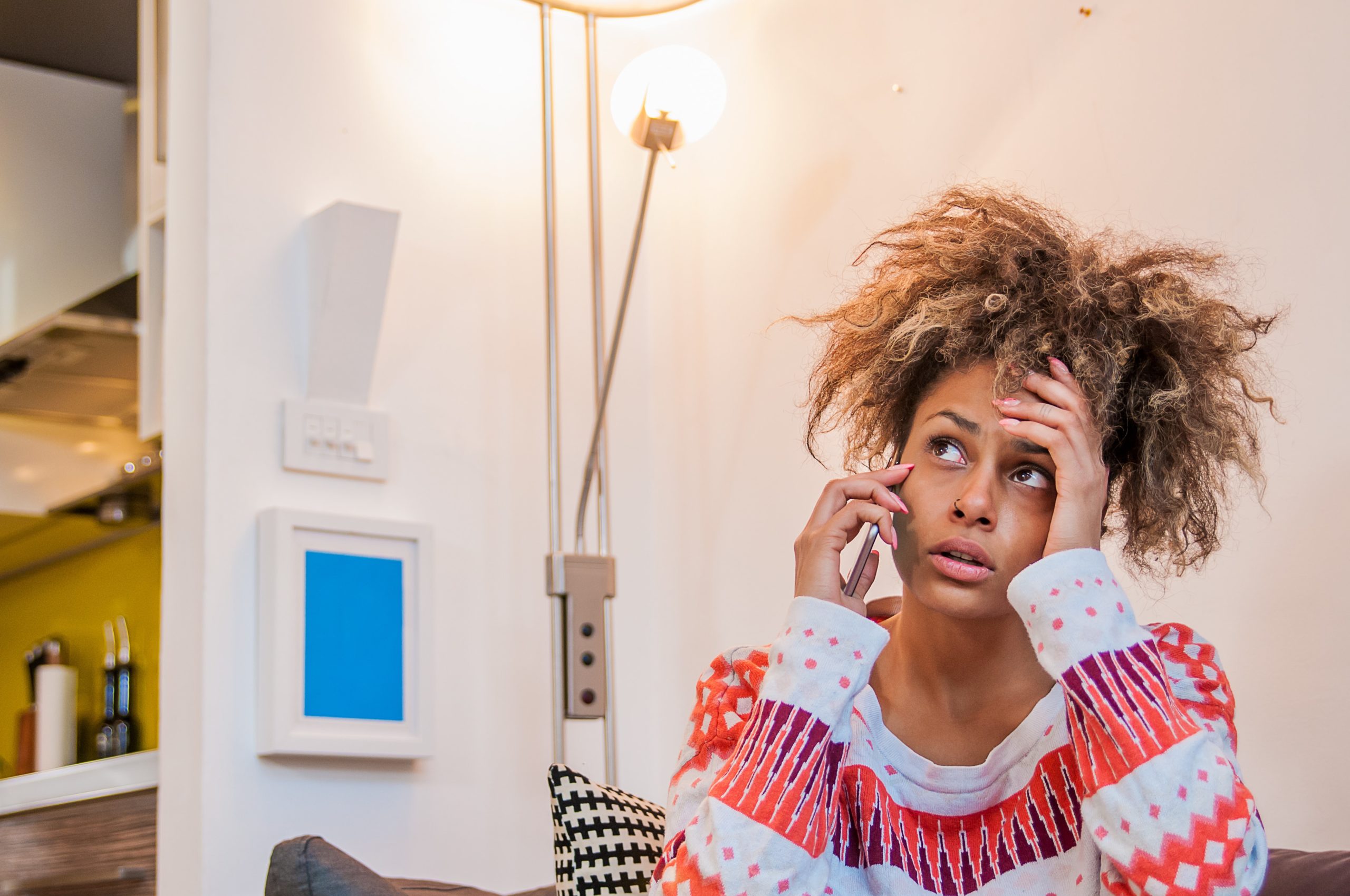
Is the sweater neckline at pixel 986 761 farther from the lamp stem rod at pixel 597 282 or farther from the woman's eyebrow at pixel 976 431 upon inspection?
the lamp stem rod at pixel 597 282

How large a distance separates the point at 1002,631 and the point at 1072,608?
0.59 ft

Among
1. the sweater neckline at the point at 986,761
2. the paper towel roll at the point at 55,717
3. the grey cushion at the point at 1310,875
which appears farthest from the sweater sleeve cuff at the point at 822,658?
the paper towel roll at the point at 55,717

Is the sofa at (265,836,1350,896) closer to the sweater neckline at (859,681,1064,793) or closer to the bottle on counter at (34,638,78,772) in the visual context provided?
the sweater neckline at (859,681,1064,793)

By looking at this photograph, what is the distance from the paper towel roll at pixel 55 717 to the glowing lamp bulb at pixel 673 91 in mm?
2045

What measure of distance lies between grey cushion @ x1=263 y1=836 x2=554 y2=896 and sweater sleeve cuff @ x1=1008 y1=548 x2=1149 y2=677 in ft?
2.26

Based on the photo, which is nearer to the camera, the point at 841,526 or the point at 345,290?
the point at 841,526

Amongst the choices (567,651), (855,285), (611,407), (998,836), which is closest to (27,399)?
(611,407)

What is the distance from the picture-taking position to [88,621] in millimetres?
3564

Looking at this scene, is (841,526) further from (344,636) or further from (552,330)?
(552,330)

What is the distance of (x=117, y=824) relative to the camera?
8.00 ft

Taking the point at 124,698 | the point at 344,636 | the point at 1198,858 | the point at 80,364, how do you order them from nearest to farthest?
the point at 1198,858 → the point at 344,636 → the point at 80,364 → the point at 124,698

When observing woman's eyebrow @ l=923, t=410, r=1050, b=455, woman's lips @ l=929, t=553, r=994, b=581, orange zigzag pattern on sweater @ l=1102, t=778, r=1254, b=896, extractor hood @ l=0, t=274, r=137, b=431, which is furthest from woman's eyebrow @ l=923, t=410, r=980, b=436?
extractor hood @ l=0, t=274, r=137, b=431

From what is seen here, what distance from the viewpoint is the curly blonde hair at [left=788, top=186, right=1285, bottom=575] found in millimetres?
1345

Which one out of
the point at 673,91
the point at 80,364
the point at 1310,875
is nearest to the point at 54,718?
the point at 80,364
